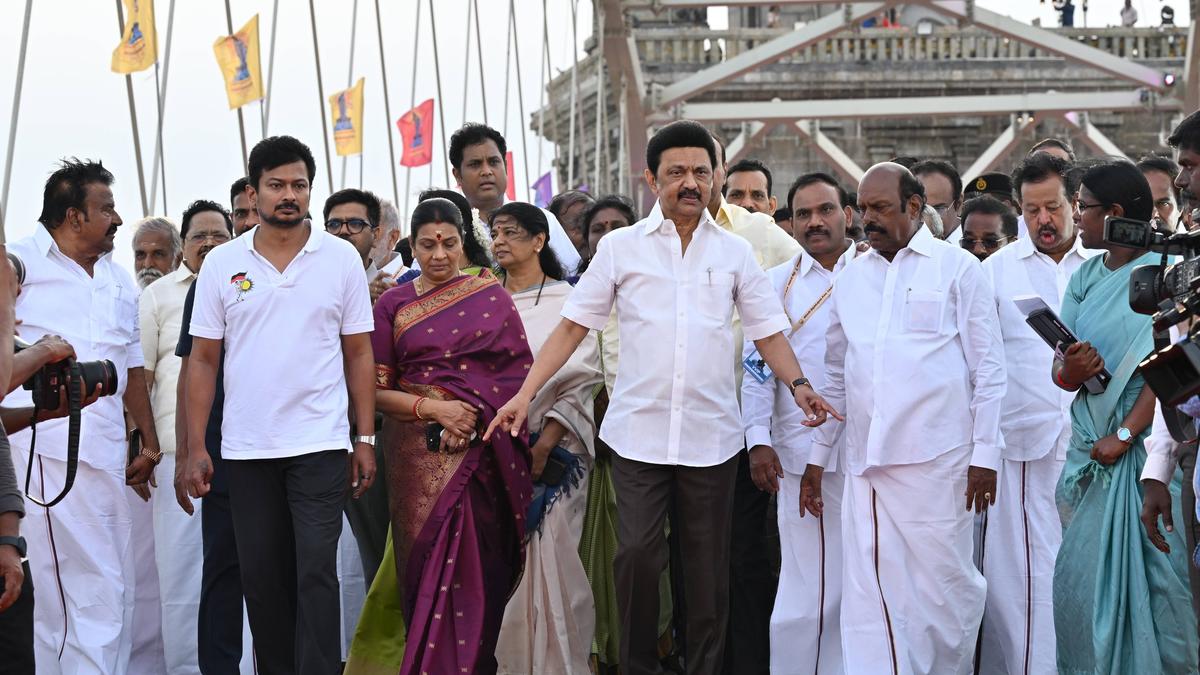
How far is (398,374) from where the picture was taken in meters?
6.70

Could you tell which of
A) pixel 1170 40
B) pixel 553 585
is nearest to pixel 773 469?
pixel 553 585

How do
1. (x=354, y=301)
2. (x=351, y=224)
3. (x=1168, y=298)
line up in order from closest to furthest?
(x=1168, y=298) < (x=354, y=301) < (x=351, y=224)

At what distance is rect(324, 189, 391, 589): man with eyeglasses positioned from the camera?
7.50m

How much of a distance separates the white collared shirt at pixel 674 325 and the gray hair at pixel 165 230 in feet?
9.36

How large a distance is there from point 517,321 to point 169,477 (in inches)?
72.9

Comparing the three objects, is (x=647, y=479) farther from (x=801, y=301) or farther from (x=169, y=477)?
(x=169, y=477)

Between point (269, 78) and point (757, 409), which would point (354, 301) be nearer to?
point (757, 409)

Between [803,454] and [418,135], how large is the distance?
50.5 feet

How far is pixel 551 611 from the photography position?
678cm

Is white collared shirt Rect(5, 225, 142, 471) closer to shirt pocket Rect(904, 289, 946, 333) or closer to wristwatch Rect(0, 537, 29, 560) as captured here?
wristwatch Rect(0, 537, 29, 560)

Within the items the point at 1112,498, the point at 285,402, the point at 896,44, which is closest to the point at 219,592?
the point at 285,402

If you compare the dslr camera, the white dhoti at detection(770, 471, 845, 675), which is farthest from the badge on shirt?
the dslr camera

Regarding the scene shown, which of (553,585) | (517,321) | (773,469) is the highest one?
(517,321)

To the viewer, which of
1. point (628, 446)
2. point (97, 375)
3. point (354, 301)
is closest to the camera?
point (97, 375)
